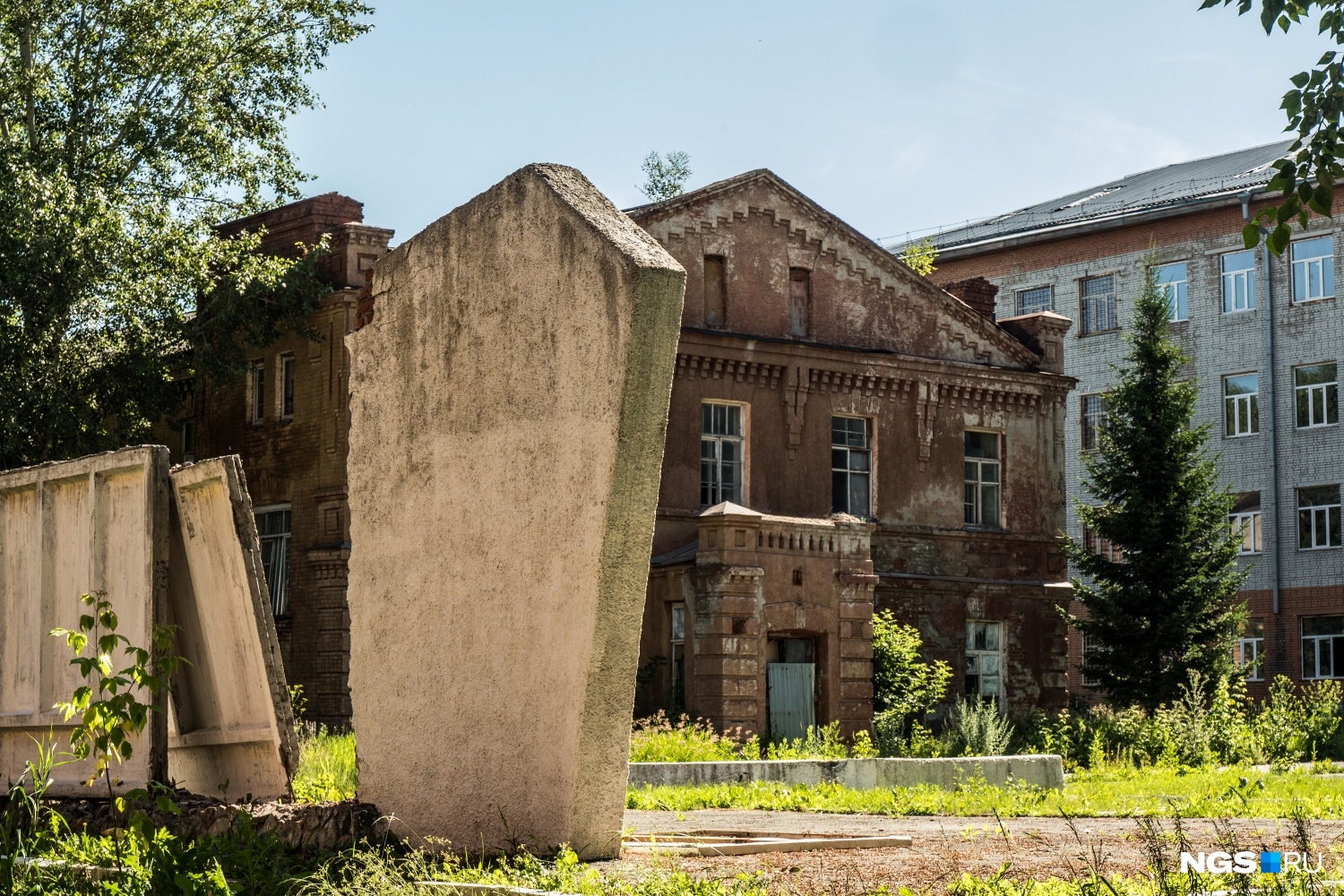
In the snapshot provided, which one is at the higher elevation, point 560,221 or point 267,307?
point 267,307

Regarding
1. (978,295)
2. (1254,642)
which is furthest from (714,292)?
(1254,642)

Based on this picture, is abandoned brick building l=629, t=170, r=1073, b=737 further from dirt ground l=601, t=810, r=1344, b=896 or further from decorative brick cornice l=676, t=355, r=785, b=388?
dirt ground l=601, t=810, r=1344, b=896

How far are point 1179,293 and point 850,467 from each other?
767 inches

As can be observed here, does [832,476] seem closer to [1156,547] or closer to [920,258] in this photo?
[1156,547]

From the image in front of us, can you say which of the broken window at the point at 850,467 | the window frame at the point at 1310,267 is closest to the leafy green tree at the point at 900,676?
the broken window at the point at 850,467

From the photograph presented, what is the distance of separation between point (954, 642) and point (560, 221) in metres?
22.3

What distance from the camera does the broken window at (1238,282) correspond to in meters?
42.3

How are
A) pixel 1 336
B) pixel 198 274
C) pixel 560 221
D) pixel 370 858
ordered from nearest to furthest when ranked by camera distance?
pixel 370 858
pixel 560 221
pixel 1 336
pixel 198 274

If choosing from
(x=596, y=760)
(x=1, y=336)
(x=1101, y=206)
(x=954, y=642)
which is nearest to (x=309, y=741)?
(x=596, y=760)

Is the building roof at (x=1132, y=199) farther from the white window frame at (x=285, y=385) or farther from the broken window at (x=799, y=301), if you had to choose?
the white window frame at (x=285, y=385)

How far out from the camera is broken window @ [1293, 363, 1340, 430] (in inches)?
1591

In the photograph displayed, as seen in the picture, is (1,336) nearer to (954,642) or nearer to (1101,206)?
(954,642)

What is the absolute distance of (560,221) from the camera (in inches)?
288

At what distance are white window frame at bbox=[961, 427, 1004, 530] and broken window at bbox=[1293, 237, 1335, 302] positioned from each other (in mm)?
15394
